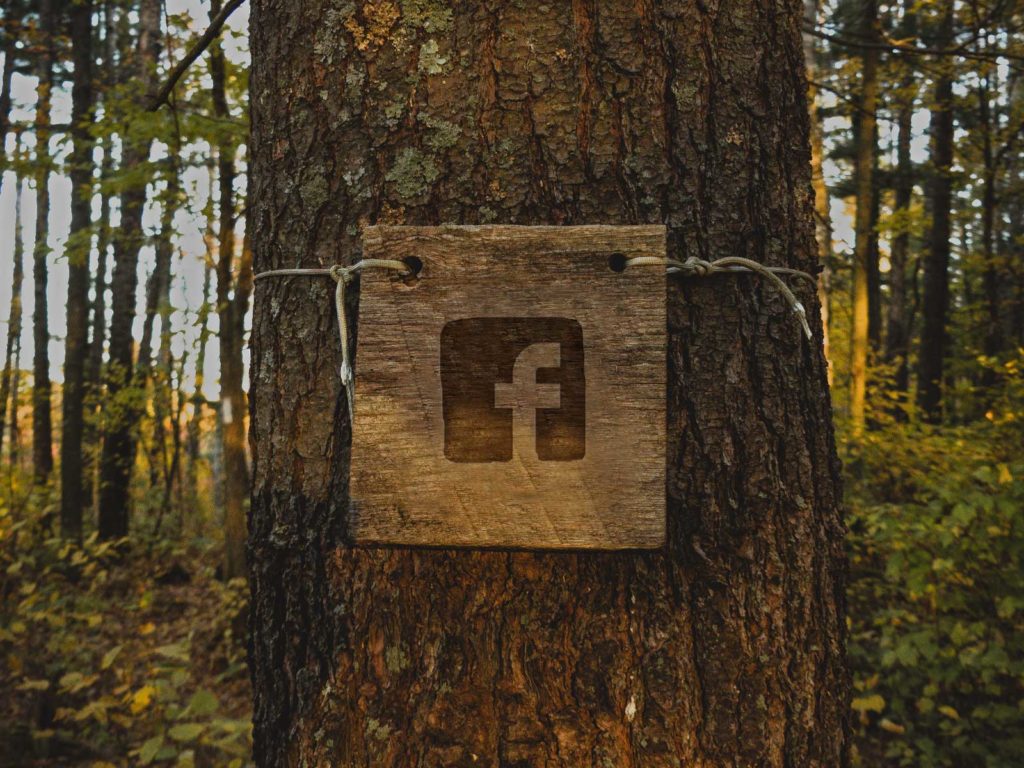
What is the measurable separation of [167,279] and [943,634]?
1396cm

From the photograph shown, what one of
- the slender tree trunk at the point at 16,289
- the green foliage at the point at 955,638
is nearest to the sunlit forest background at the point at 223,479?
the green foliage at the point at 955,638

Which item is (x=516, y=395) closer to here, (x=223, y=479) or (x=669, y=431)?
(x=669, y=431)

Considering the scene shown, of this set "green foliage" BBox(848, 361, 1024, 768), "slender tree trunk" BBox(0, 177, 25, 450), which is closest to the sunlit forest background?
"green foliage" BBox(848, 361, 1024, 768)

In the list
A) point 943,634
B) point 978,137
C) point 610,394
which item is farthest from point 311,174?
point 978,137

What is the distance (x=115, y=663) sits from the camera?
198 inches

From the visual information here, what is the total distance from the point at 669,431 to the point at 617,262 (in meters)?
0.26

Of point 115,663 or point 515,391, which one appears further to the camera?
point 115,663

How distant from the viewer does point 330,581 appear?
1088mm

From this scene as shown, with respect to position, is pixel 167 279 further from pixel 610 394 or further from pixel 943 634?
pixel 610 394

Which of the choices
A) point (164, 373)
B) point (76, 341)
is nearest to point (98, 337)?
point (164, 373)

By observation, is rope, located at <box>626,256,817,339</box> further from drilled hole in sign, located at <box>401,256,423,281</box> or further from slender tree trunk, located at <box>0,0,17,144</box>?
slender tree trunk, located at <box>0,0,17,144</box>

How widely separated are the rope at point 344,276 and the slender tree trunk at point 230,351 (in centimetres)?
460

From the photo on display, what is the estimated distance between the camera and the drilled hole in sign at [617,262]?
3.15 feet

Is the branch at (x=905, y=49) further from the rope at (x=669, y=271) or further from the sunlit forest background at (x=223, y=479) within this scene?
the rope at (x=669, y=271)
